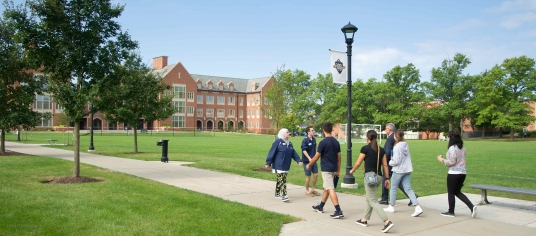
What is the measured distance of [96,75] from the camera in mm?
12633

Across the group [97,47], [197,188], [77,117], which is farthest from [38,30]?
[197,188]

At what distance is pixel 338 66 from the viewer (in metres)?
12.5

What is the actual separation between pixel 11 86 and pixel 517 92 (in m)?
71.1

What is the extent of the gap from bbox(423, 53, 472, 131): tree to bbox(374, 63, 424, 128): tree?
Answer: 2.70 metres

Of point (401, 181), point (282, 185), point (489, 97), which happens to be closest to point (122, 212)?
point (282, 185)

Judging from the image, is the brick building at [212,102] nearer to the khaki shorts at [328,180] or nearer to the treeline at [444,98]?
the treeline at [444,98]

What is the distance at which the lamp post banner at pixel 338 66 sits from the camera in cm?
1241

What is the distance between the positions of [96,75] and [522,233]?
11.1 metres

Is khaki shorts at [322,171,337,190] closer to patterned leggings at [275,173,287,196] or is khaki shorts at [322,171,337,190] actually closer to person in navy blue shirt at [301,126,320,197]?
patterned leggings at [275,173,287,196]

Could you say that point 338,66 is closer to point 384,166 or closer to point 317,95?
point 384,166

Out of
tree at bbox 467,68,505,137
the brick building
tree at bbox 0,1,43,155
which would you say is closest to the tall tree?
the brick building

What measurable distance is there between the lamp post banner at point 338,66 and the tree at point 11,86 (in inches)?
575

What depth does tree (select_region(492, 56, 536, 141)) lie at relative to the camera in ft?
216

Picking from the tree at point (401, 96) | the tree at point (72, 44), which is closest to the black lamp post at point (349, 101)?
the tree at point (72, 44)
